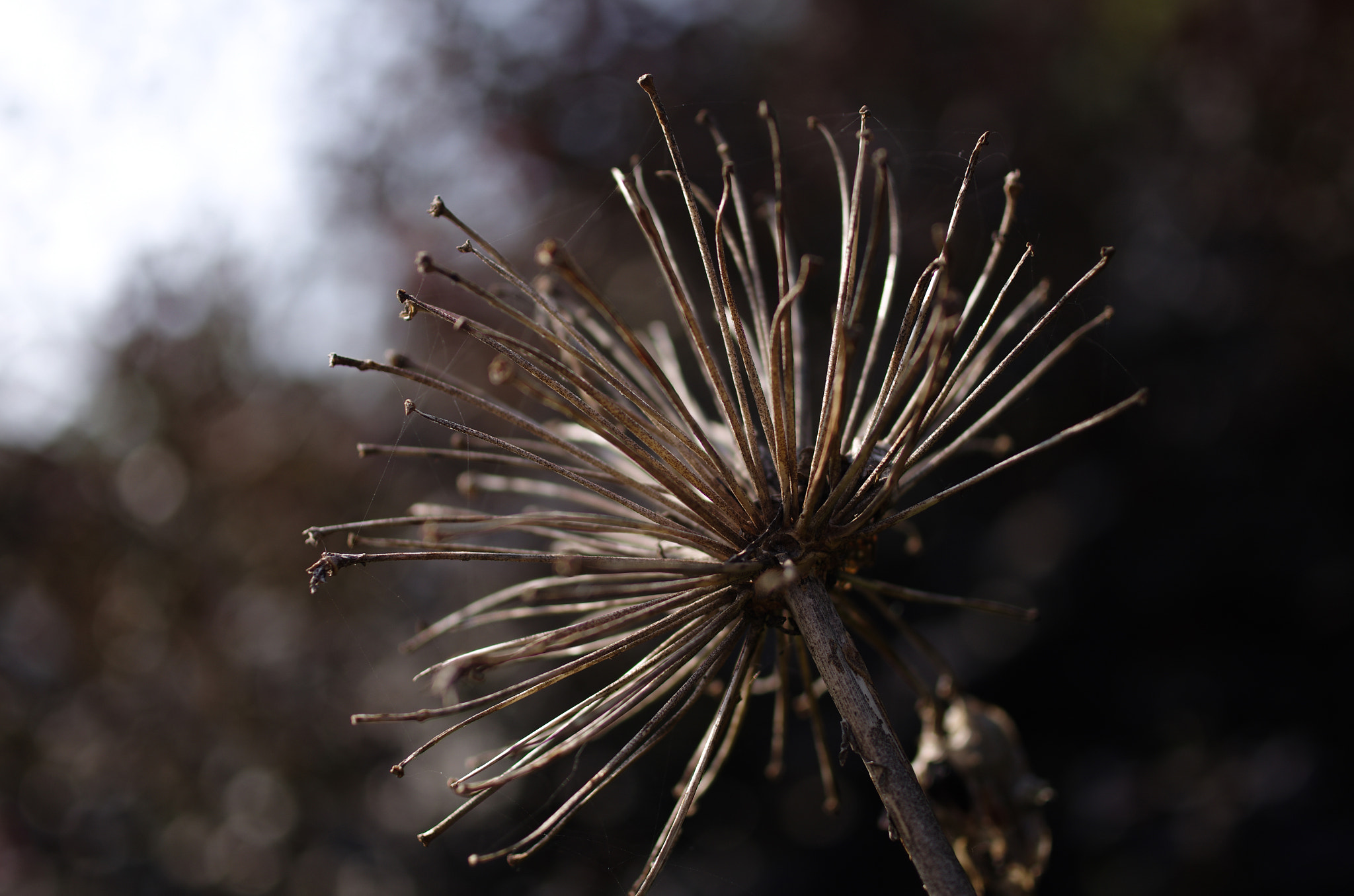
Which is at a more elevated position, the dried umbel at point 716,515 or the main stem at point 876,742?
the dried umbel at point 716,515

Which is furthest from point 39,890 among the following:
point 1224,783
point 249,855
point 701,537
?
point 1224,783

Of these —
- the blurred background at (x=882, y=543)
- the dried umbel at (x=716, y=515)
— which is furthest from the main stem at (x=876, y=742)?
the blurred background at (x=882, y=543)

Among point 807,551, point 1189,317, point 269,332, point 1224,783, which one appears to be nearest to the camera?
point 807,551

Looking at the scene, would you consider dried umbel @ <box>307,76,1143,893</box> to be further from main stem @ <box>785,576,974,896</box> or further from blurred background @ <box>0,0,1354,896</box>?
blurred background @ <box>0,0,1354,896</box>

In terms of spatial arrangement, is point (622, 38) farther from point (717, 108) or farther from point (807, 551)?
point (807, 551)

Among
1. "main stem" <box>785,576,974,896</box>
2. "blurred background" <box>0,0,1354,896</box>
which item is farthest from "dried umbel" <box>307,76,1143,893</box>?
"blurred background" <box>0,0,1354,896</box>

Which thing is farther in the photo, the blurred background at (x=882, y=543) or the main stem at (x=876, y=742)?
the blurred background at (x=882, y=543)

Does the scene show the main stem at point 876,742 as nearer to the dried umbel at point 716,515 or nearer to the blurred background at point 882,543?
the dried umbel at point 716,515

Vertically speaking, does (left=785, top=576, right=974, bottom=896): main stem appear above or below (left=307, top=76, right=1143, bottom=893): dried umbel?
below

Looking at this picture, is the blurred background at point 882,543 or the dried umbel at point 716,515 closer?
the dried umbel at point 716,515
